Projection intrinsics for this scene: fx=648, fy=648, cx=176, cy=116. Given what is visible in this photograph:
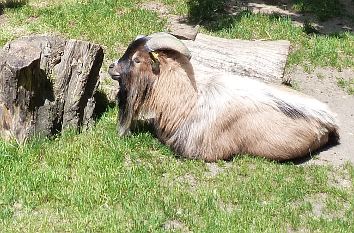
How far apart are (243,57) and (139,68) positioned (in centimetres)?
→ 156

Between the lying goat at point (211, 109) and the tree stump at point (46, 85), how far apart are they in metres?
0.44

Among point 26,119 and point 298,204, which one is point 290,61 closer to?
point 298,204

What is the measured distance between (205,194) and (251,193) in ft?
1.51

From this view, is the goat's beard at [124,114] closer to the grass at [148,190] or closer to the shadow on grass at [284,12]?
the grass at [148,190]

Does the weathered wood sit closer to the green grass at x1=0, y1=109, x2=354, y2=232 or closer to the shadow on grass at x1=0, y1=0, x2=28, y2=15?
the green grass at x1=0, y1=109, x2=354, y2=232

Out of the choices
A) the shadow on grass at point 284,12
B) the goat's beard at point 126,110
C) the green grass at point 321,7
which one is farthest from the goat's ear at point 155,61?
the green grass at point 321,7

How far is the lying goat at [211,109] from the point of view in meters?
6.89

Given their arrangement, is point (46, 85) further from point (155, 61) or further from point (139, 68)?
point (155, 61)

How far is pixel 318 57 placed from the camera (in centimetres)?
969

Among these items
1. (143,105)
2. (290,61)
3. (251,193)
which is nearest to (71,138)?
(143,105)

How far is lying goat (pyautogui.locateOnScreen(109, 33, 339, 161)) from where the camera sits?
689 centimetres

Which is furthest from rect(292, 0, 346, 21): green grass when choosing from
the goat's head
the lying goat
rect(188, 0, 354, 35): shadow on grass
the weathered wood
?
the goat's head

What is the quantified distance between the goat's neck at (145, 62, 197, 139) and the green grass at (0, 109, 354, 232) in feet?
1.38

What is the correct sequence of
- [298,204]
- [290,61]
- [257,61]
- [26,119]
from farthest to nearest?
[290,61] → [257,61] → [26,119] → [298,204]
